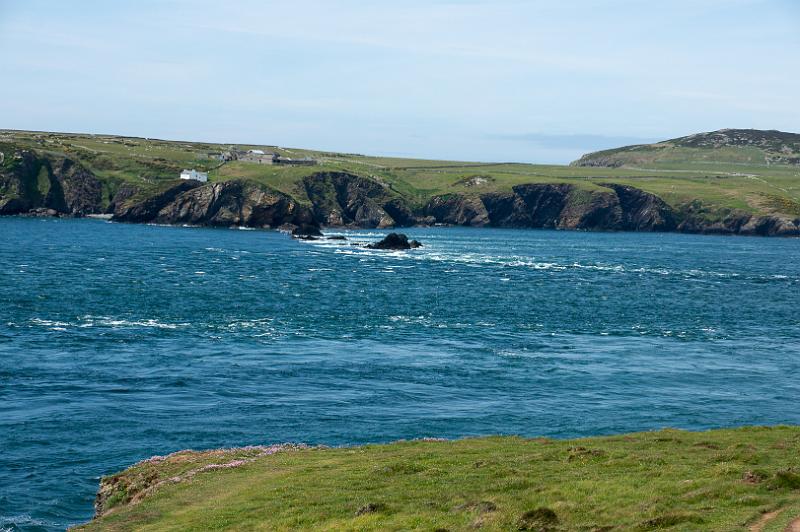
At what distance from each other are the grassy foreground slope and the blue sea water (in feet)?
20.6

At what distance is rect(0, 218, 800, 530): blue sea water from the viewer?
47219 millimetres

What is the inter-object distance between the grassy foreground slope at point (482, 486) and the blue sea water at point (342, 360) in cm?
628

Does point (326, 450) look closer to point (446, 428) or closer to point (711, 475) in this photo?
point (446, 428)

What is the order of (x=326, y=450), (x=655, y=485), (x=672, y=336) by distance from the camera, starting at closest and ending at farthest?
(x=655, y=485) → (x=326, y=450) → (x=672, y=336)

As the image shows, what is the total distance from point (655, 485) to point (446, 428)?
69.3 feet

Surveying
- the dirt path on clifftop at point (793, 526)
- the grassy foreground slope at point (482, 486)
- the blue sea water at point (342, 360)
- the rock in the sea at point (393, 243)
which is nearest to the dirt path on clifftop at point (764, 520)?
the grassy foreground slope at point (482, 486)

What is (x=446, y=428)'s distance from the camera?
48.7 m

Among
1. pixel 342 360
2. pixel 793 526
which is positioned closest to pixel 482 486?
pixel 793 526

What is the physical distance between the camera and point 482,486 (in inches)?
1202

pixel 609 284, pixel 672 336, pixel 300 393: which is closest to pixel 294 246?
pixel 609 284

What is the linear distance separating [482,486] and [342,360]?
37.3 metres

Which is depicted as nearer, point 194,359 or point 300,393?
point 300,393

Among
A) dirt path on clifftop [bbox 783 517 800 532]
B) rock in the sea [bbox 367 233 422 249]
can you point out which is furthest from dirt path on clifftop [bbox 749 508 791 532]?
rock in the sea [bbox 367 233 422 249]

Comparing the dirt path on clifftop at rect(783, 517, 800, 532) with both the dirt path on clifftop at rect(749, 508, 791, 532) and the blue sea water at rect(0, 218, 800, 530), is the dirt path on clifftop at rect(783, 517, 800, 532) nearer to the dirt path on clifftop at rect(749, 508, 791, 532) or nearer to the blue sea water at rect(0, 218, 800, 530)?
the dirt path on clifftop at rect(749, 508, 791, 532)
